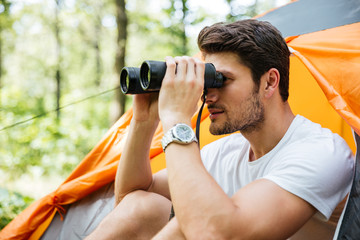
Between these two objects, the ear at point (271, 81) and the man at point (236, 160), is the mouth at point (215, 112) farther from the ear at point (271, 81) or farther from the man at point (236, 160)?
the ear at point (271, 81)

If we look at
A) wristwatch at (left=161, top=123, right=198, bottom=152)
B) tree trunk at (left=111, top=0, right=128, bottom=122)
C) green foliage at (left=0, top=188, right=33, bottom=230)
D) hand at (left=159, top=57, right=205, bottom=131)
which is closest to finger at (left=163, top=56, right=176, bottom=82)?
hand at (left=159, top=57, right=205, bottom=131)

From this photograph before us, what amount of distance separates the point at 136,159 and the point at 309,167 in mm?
660

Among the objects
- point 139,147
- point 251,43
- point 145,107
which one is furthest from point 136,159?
point 251,43

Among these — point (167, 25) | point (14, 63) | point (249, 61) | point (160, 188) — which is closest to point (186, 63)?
point (249, 61)

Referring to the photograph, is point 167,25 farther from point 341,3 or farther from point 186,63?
point 186,63

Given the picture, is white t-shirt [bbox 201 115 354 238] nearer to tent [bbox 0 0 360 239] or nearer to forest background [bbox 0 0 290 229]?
tent [bbox 0 0 360 239]

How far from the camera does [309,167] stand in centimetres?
88

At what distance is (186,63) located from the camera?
0.99 m

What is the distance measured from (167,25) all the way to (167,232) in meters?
5.93

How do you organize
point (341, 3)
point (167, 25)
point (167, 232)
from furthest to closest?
point (167, 25)
point (341, 3)
point (167, 232)

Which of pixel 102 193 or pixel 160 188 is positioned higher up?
pixel 160 188

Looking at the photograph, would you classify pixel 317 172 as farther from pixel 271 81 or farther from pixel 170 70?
pixel 170 70

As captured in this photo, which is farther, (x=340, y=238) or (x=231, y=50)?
(x=231, y=50)

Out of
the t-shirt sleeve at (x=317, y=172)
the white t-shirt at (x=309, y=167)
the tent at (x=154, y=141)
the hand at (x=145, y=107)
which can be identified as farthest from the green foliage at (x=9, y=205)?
the t-shirt sleeve at (x=317, y=172)
